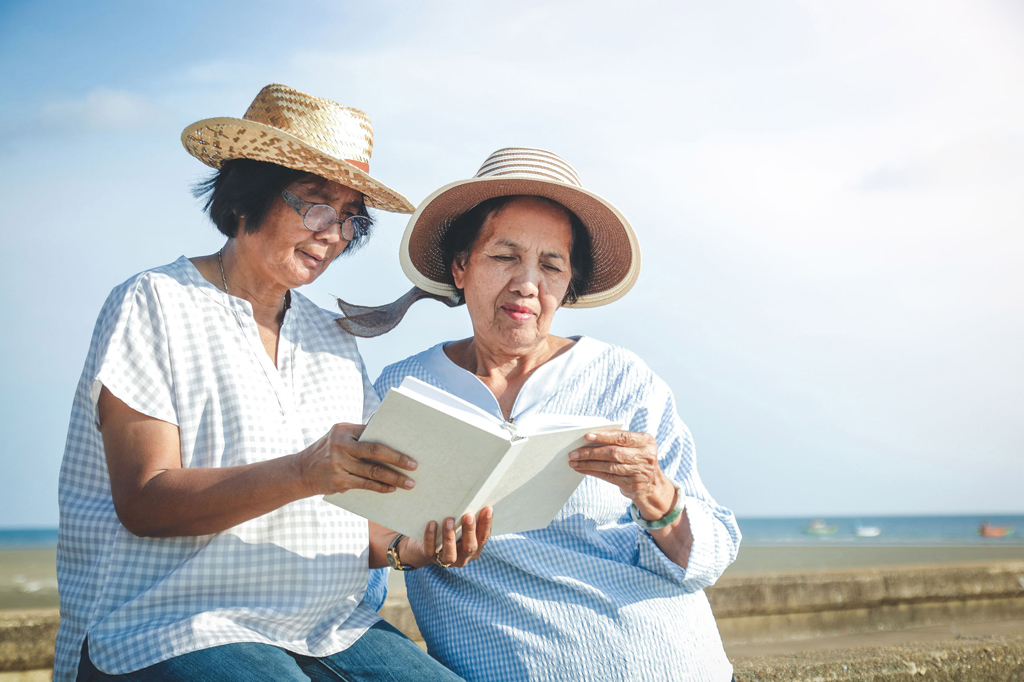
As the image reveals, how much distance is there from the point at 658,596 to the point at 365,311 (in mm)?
1670

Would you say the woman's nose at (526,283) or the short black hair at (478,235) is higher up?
the short black hair at (478,235)

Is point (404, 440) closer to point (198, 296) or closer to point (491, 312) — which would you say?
point (198, 296)

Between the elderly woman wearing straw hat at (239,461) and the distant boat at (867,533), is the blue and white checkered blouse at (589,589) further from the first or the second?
the distant boat at (867,533)

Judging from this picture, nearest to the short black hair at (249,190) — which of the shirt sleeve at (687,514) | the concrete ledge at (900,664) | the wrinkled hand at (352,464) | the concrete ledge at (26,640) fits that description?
the wrinkled hand at (352,464)

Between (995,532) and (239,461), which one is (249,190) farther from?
(995,532)

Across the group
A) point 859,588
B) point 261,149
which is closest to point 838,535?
point 859,588

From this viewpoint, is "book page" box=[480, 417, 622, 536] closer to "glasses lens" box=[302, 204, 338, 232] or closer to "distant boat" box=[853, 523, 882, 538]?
"glasses lens" box=[302, 204, 338, 232]

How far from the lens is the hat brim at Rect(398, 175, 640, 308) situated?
290 cm

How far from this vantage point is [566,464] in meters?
2.01

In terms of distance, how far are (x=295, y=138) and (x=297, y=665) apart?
1710 mm

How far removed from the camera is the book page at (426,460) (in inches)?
61.9

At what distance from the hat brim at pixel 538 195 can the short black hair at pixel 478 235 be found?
0.07ft

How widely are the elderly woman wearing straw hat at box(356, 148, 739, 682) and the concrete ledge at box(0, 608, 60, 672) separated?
178 cm

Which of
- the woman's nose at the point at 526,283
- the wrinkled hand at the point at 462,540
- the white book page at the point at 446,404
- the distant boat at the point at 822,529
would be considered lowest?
the distant boat at the point at 822,529
